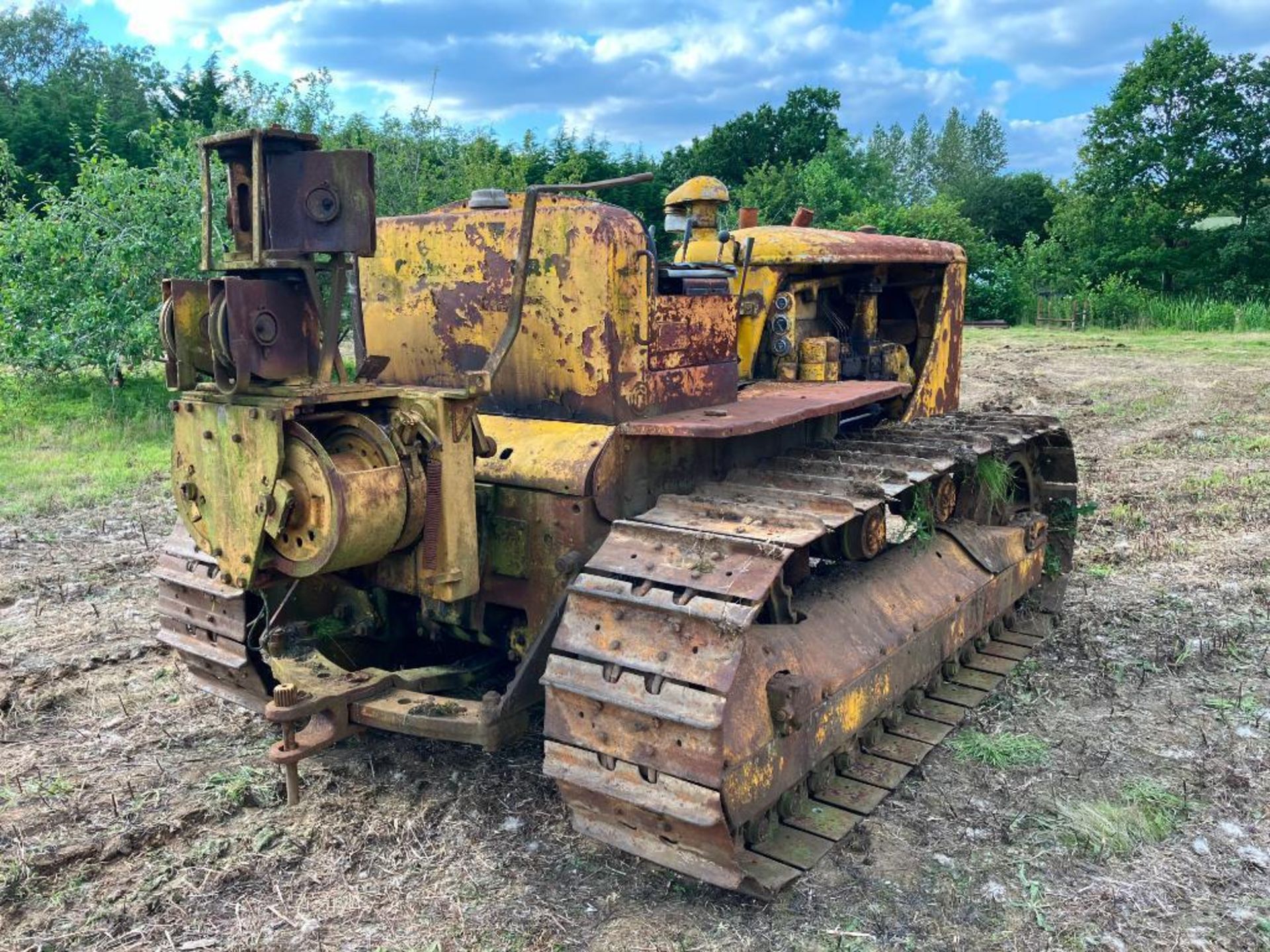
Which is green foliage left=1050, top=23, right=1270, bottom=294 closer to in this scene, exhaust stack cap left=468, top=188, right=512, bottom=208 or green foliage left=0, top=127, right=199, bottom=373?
green foliage left=0, top=127, right=199, bottom=373

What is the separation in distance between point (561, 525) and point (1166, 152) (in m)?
37.8

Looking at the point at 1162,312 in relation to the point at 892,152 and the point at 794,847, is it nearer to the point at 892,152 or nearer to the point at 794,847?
the point at 794,847

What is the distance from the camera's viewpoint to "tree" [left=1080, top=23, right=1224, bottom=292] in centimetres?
3506

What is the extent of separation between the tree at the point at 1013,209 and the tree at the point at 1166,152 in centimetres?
1138

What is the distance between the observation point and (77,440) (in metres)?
11.7

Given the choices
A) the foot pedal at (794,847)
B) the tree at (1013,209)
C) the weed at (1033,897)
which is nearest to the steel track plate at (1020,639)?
the weed at (1033,897)

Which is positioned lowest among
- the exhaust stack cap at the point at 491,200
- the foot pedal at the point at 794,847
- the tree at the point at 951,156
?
the foot pedal at the point at 794,847

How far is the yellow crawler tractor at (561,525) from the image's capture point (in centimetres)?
330

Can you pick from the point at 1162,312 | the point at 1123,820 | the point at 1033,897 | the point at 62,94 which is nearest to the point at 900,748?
the point at 1123,820

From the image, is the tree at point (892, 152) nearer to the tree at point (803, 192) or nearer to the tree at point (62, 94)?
the tree at point (803, 192)

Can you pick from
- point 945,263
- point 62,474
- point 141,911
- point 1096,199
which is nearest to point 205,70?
point 62,474

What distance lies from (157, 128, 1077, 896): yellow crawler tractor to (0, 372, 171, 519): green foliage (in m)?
5.30

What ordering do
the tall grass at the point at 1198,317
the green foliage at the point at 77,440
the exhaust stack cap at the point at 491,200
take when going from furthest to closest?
the tall grass at the point at 1198,317
the green foliage at the point at 77,440
the exhaust stack cap at the point at 491,200

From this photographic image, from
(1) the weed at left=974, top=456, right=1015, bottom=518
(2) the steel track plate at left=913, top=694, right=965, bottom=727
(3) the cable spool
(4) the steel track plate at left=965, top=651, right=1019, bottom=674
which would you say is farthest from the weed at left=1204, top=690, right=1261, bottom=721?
(3) the cable spool
